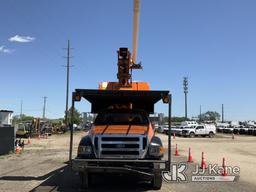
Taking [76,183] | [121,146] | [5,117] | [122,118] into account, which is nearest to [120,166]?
[121,146]

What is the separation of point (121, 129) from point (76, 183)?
2.30 meters

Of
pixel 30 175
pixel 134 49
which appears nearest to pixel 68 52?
pixel 134 49

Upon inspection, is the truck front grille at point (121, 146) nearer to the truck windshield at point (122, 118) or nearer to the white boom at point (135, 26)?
the truck windshield at point (122, 118)

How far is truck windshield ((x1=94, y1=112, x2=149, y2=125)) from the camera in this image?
12.6 m

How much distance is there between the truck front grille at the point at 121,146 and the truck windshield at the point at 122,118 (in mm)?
1374

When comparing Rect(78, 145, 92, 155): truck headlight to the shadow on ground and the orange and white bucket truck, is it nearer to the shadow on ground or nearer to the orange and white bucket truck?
the orange and white bucket truck

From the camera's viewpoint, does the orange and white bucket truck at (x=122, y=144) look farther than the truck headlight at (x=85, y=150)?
No

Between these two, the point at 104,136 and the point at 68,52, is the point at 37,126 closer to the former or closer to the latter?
the point at 68,52

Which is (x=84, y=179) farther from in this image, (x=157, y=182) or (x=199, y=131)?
(x=199, y=131)

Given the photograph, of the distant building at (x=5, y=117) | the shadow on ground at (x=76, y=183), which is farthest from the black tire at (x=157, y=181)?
the distant building at (x=5, y=117)

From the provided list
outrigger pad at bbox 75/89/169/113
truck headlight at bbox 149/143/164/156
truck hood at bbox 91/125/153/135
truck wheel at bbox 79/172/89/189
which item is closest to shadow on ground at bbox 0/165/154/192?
truck wheel at bbox 79/172/89/189

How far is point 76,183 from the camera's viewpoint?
41.6 feet

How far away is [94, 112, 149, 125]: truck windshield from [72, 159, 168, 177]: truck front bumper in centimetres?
186

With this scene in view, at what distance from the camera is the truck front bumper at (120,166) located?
35.5 feet
